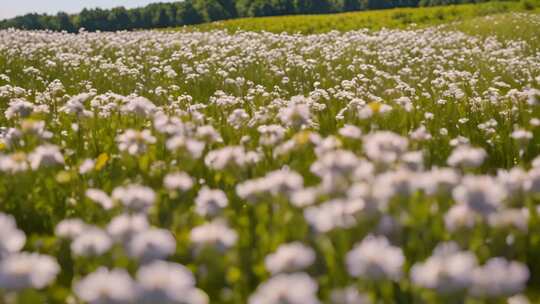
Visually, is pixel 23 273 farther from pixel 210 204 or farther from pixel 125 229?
pixel 210 204

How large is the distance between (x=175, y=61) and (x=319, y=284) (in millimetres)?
11459

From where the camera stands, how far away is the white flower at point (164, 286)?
145 cm

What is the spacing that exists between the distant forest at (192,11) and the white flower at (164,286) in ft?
208

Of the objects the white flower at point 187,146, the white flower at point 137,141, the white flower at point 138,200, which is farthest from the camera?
the white flower at point 137,141

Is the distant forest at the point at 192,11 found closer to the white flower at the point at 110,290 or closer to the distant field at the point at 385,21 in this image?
the distant field at the point at 385,21

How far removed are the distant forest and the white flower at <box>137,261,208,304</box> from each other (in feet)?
208

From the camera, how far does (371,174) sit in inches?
95.0

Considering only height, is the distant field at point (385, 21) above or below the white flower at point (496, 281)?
below

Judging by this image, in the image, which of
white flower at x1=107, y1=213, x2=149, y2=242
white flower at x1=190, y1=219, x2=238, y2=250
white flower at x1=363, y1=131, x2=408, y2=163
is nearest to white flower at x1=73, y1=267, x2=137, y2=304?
white flower at x1=107, y1=213, x2=149, y2=242

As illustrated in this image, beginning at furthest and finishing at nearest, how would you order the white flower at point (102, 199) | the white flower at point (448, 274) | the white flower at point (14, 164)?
the white flower at point (14, 164) → the white flower at point (102, 199) → the white flower at point (448, 274)

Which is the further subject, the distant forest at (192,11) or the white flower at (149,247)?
the distant forest at (192,11)

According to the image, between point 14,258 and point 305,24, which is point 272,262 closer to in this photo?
point 14,258

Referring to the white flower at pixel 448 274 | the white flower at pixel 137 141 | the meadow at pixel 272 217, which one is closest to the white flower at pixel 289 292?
the meadow at pixel 272 217

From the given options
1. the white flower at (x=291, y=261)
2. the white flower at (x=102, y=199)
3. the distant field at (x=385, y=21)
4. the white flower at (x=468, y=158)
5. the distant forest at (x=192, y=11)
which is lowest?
the distant field at (x=385, y=21)
